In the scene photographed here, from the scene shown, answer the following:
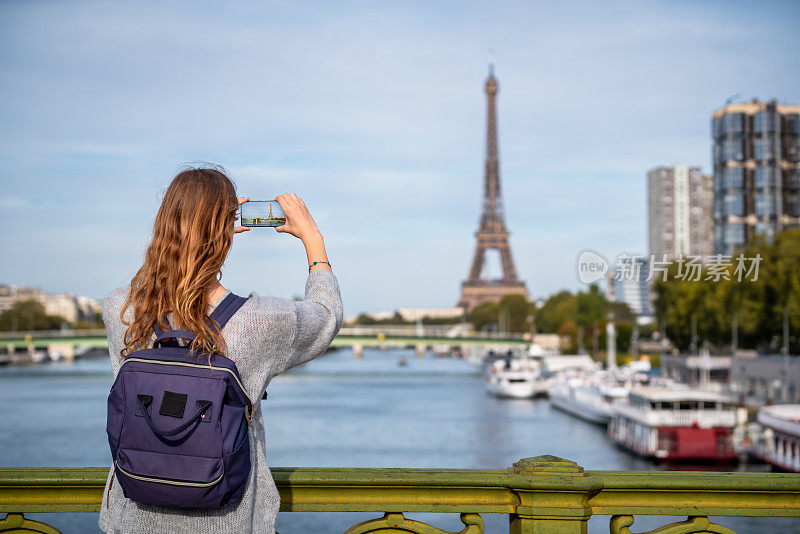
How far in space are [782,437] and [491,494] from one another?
84.5 feet

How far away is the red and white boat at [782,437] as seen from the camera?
83.7 ft

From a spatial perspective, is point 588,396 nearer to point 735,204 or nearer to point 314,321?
point 314,321

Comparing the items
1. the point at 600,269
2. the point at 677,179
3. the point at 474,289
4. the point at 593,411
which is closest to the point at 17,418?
the point at 593,411

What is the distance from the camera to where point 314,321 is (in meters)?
2.45

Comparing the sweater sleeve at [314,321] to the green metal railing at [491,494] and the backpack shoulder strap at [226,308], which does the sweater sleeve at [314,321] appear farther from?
the green metal railing at [491,494]

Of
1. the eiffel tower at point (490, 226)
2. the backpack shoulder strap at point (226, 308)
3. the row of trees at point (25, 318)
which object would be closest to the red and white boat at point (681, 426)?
the backpack shoulder strap at point (226, 308)

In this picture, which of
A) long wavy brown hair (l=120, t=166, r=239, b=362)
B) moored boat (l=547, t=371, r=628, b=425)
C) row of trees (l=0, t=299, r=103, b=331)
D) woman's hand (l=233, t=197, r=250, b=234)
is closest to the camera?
long wavy brown hair (l=120, t=166, r=239, b=362)

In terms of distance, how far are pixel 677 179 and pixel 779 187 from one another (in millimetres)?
90365

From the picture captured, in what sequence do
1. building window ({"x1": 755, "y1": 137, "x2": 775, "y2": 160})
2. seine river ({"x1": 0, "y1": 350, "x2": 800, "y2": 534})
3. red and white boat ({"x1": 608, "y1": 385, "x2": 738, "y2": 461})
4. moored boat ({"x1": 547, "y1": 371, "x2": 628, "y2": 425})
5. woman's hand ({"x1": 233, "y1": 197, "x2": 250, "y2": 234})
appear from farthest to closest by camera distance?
building window ({"x1": 755, "y1": 137, "x2": 775, "y2": 160}) < moored boat ({"x1": 547, "y1": 371, "x2": 628, "y2": 425}) < red and white boat ({"x1": 608, "y1": 385, "x2": 738, "y2": 461}) < seine river ({"x1": 0, "y1": 350, "x2": 800, "y2": 534}) < woman's hand ({"x1": 233, "y1": 197, "x2": 250, "y2": 234})

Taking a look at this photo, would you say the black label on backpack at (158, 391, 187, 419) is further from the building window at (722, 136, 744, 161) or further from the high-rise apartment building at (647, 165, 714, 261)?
the high-rise apartment building at (647, 165, 714, 261)

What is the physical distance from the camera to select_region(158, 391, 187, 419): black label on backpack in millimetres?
2266

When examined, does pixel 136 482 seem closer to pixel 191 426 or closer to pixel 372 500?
pixel 191 426

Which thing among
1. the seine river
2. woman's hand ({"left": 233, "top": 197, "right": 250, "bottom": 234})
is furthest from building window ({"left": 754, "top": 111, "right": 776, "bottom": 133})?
woman's hand ({"left": 233, "top": 197, "right": 250, "bottom": 234})

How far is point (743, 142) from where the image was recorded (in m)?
87.1
